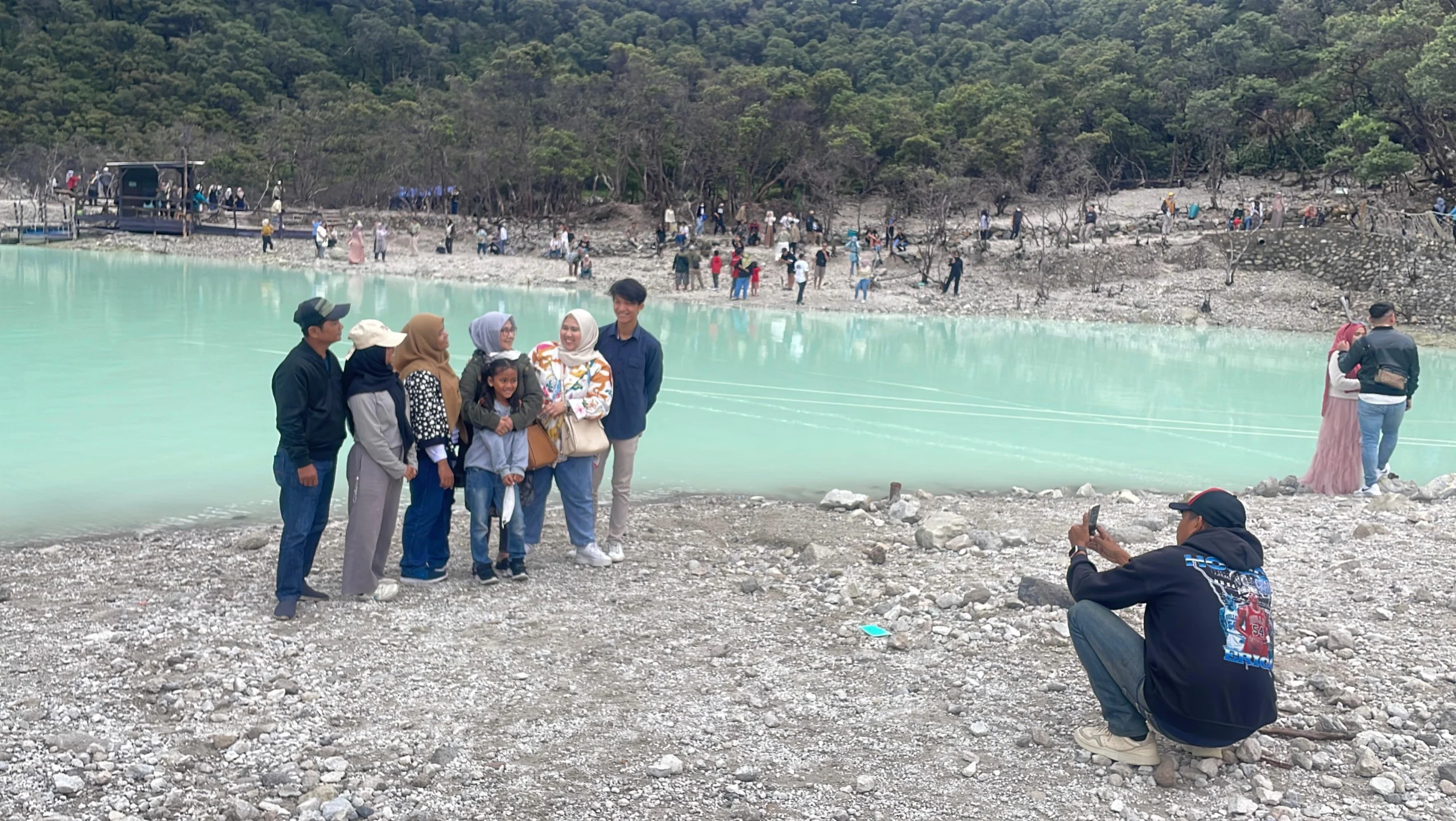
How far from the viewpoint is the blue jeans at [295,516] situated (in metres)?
4.98

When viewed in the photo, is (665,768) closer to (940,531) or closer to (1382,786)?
(1382,786)

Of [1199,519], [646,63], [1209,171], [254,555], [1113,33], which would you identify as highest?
[1113,33]

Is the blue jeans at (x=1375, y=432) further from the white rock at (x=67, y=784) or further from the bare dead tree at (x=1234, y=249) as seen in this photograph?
the bare dead tree at (x=1234, y=249)

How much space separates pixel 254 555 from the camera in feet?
20.2

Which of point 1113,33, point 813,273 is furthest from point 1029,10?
point 813,273

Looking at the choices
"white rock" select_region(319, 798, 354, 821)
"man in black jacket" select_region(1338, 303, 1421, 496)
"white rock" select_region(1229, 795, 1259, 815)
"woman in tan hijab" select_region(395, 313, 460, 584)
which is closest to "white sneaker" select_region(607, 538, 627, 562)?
"woman in tan hijab" select_region(395, 313, 460, 584)

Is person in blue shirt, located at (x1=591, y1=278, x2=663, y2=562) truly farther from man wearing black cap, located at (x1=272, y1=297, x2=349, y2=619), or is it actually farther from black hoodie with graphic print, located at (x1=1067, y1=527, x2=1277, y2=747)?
black hoodie with graphic print, located at (x1=1067, y1=527, x2=1277, y2=747)

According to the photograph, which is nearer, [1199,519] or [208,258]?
[1199,519]

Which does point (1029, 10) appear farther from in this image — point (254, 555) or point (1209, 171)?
point (254, 555)

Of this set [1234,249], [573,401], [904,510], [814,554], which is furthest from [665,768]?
[1234,249]

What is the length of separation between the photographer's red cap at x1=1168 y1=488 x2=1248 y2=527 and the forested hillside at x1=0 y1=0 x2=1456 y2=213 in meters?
35.3

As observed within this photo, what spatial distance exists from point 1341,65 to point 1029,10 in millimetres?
33974

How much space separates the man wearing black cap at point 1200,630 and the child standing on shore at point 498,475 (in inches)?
Result: 114

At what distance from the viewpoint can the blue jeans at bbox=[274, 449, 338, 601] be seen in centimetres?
498
